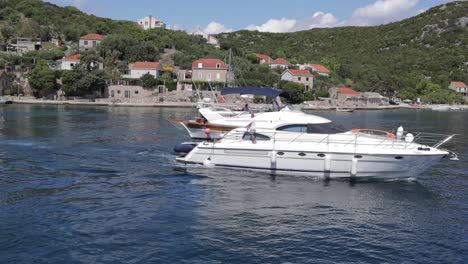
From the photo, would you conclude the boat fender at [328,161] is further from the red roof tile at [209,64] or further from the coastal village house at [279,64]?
the coastal village house at [279,64]

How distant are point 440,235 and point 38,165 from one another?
61.2 feet

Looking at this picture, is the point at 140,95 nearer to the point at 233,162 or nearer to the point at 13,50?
the point at 13,50

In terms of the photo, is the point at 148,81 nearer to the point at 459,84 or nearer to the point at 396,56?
the point at 459,84

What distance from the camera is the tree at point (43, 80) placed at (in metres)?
89.8

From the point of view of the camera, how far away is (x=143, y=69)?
96.2 m

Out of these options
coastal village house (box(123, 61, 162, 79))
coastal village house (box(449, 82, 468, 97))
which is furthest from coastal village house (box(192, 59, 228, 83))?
coastal village house (box(449, 82, 468, 97))

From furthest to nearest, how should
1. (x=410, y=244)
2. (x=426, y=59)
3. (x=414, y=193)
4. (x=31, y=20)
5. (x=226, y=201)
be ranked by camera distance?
(x=426, y=59) < (x=31, y=20) < (x=414, y=193) < (x=226, y=201) < (x=410, y=244)

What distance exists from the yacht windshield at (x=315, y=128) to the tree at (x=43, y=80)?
77.8 metres

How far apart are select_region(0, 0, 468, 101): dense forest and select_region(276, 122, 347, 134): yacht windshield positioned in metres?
61.7

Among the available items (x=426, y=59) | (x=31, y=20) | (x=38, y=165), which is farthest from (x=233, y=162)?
(x=426, y=59)

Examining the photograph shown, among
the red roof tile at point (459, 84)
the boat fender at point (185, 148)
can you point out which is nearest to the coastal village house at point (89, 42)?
the boat fender at point (185, 148)

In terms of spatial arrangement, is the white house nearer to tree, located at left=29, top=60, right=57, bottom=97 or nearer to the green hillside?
tree, located at left=29, top=60, right=57, bottom=97

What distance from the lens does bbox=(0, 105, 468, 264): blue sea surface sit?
40.2 feet

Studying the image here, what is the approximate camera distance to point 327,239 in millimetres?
13398
